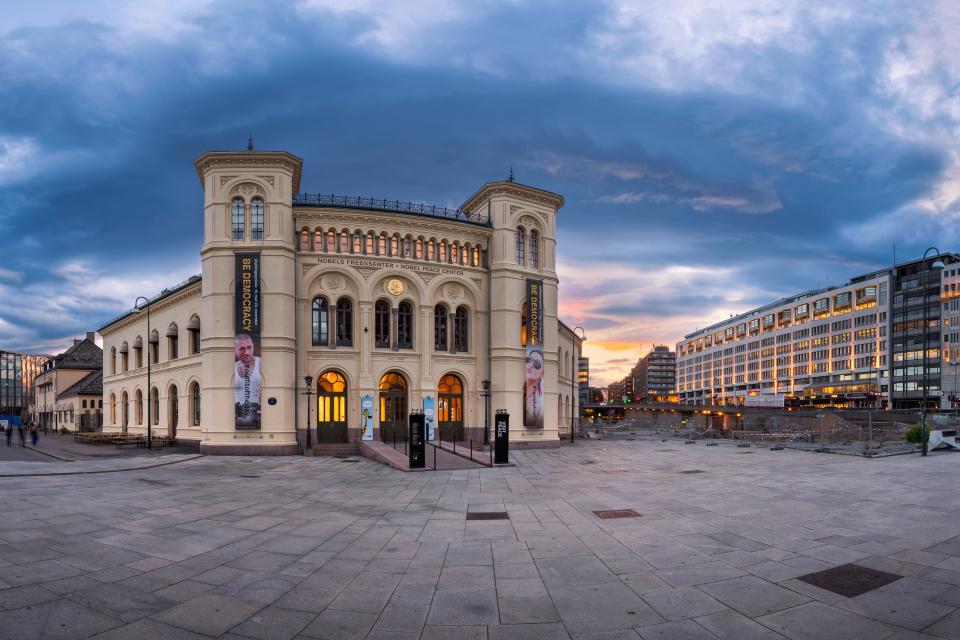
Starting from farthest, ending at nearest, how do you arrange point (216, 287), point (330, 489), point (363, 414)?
point (363, 414), point (216, 287), point (330, 489)

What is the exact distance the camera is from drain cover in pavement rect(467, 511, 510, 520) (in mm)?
14246

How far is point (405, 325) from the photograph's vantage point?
3816cm

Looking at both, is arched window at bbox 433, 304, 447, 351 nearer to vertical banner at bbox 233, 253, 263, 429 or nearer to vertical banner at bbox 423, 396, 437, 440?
vertical banner at bbox 423, 396, 437, 440

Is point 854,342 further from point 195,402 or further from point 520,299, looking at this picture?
point 195,402

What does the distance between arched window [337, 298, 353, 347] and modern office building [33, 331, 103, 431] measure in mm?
46107

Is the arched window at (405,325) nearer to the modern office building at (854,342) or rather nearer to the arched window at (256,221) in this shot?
the arched window at (256,221)

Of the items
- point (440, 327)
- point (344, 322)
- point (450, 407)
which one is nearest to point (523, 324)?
point (440, 327)

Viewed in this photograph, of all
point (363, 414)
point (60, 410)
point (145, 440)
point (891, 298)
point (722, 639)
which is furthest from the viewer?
point (891, 298)

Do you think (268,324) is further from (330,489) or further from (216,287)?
(330,489)

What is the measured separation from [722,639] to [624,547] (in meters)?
4.34

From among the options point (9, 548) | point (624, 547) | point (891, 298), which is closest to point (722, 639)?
point (624, 547)

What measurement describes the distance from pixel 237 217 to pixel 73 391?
5280 centimetres

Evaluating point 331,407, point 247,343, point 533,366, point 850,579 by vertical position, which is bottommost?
point 331,407

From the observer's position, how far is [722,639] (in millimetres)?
6824
